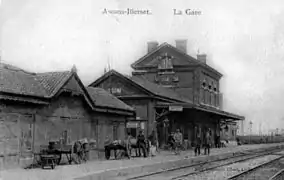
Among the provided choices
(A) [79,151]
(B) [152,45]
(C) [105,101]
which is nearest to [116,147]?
(C) [105,101]

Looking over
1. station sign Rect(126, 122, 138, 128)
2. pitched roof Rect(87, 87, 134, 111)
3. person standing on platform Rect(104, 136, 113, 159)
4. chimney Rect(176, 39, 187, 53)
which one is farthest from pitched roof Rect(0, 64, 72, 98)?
chimney Rect(176, 39, 187, 53)

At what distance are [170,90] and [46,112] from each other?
22455 millimetres

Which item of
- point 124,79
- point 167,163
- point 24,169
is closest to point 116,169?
point 24,169

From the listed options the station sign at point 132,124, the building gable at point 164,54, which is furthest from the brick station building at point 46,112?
the building gable at point 164,54

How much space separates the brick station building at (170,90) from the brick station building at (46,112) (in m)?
7.48

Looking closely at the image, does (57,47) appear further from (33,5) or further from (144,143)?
(144,143)

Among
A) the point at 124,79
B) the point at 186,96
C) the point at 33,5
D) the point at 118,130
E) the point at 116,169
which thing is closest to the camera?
the point at 33,5

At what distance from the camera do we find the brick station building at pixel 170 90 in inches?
1109

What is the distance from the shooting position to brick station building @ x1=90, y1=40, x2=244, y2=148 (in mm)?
28172

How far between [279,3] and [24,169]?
377 inches

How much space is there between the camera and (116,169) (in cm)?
1445

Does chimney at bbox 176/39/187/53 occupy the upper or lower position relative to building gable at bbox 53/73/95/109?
upper

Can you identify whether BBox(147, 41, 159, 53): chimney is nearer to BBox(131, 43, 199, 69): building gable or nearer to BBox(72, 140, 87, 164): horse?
BBox(131, 43, 199, 69): building gable

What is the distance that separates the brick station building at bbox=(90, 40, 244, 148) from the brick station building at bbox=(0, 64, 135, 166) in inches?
295
